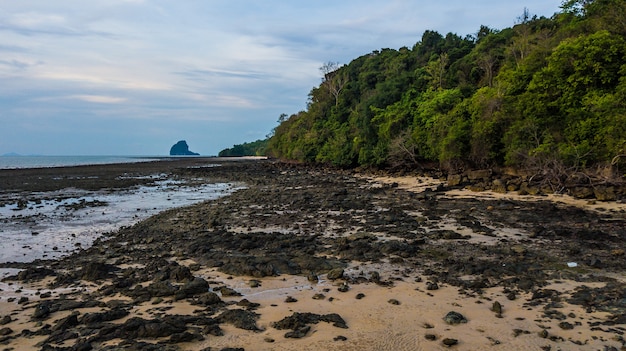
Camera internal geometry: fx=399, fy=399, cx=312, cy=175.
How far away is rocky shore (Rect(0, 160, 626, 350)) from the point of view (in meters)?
6.36

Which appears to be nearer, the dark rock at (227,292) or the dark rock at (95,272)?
the dark rock at (227,292)

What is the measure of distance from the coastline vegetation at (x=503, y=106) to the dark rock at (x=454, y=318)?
19350 millimetres

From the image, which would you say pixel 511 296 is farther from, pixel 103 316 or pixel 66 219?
pixel 66 219

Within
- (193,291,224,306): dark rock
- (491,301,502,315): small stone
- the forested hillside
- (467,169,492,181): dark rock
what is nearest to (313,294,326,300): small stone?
(193,291,224,306): dark rock

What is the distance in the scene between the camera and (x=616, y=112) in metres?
21.2

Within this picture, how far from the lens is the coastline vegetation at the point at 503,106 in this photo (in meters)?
22.5

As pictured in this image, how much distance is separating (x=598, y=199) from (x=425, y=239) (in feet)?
40.4

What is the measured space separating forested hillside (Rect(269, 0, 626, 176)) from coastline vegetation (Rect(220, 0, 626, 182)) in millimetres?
75

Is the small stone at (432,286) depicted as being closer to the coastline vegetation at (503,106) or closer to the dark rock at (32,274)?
the dark rock at (32,274)

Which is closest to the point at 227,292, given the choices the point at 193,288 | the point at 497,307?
the point at 193,288

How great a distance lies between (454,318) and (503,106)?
2631 centimetres

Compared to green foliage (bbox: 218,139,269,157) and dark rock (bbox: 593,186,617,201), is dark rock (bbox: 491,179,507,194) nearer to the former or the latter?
dark rock (bbox: 593,186,617,201)

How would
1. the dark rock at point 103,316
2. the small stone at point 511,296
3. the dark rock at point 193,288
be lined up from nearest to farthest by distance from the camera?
the dark rock at point 103,316 → the small stone at point 511,296 → the dark rock at point 193,288

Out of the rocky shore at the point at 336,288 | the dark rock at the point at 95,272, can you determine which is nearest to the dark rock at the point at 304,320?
the rocky shore at the point at 336,288
